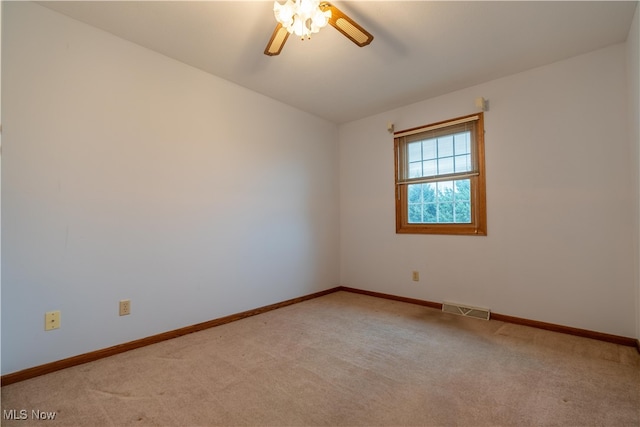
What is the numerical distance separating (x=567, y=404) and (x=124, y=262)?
9.51 ft

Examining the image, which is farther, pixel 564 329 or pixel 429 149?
pixel 429 149

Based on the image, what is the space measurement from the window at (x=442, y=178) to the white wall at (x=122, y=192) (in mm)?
1467

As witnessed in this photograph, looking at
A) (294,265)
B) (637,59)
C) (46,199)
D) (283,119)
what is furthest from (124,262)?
(637,59)

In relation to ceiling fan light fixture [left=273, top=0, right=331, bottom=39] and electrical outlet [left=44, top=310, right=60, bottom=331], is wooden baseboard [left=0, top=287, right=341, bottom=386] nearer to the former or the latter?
electrical outlet [left=44, top=310, right=60, bottom=331]

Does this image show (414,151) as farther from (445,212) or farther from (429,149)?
(445,212)

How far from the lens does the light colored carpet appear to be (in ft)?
4.80

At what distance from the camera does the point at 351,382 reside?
1766 millimetres

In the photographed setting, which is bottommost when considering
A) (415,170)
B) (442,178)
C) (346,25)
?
(442,178)

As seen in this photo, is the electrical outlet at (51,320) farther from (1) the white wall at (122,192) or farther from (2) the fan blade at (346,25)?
(2) the fan blade at (346,25)

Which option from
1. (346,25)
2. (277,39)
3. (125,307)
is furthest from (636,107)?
(125,307)

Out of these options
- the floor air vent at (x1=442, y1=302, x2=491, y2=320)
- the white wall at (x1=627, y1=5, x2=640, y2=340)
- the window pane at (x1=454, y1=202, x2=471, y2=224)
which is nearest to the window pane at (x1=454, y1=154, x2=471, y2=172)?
the window pane at (x1=454, y1=202, x2=471, y2=224)

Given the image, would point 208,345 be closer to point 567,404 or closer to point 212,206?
point 212,206

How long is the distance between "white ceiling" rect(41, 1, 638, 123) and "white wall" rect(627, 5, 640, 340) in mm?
130

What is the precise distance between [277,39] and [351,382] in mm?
2184
